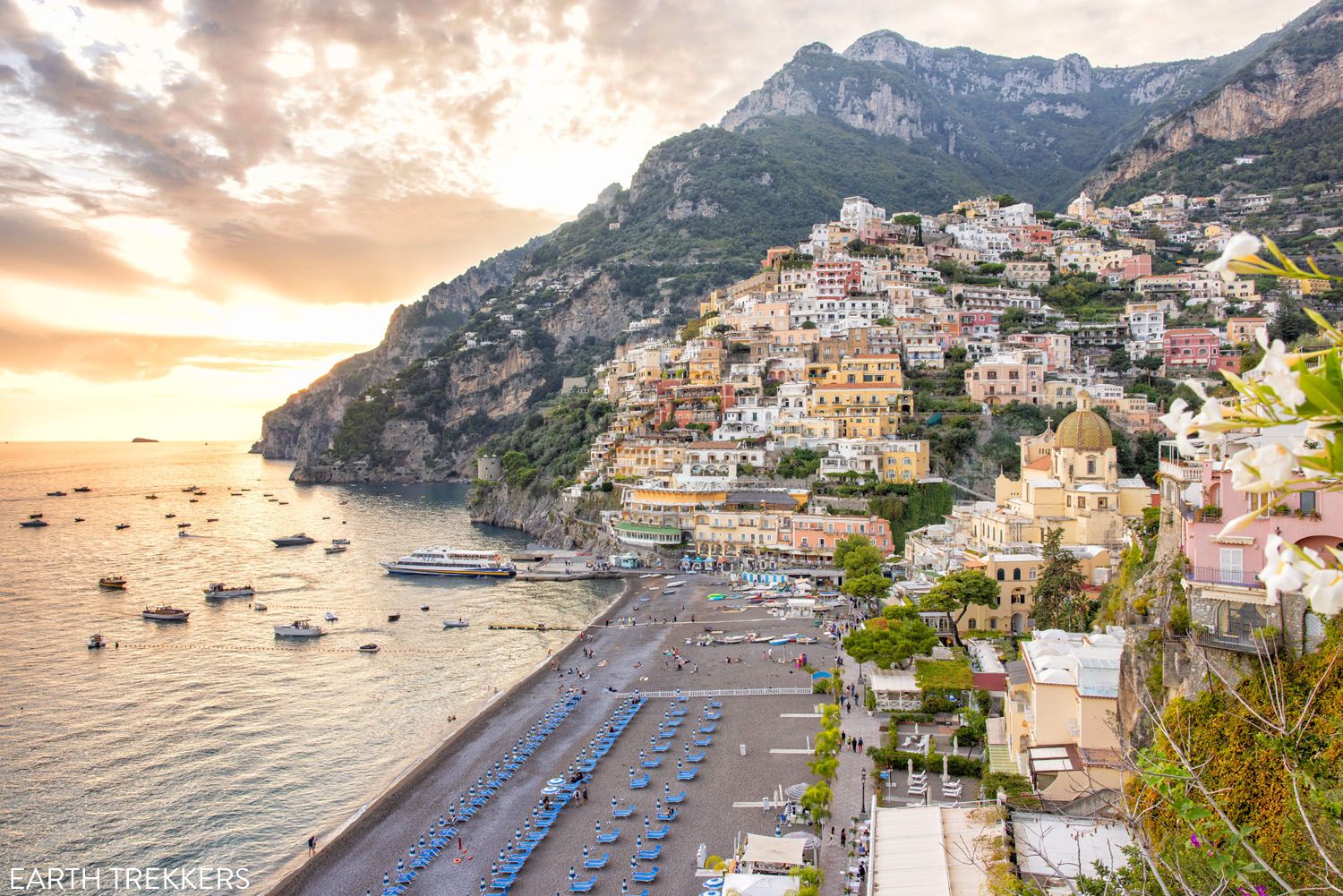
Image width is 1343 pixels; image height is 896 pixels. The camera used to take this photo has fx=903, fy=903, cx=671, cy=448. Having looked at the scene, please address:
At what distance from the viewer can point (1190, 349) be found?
69688 millimetres

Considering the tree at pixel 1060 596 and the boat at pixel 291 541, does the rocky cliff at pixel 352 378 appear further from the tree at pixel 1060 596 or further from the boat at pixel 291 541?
the tree at pixel 1060 596

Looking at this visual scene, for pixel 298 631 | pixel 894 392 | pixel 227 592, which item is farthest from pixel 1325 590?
pixel 894 392

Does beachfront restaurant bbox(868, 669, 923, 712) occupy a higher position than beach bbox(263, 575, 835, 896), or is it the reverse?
beachfront restaurant bbox(868, 669, 923, 712)

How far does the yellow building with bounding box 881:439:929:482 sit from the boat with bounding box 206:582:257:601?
39.3m

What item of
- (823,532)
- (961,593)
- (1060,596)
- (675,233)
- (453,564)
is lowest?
(453,564)

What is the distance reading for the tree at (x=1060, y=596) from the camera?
30.7 metres

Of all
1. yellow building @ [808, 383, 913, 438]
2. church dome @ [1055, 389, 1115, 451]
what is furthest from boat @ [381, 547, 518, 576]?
church dome @ [1055, 389, 1115, 451]

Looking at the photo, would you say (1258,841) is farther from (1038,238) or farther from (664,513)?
(1038,238)

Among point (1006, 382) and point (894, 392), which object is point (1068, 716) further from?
point (1006, 382)

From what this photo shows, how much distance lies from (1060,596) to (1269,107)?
118 m

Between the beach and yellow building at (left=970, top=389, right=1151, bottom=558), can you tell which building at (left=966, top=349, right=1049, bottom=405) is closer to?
yellow building at (left=970, top=389, right=1151, bottom=558)

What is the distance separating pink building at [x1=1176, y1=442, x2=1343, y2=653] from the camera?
12.6 m

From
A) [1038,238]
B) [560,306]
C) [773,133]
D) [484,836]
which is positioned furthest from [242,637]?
[773,133]

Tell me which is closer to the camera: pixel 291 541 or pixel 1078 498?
pixel 1078 498
